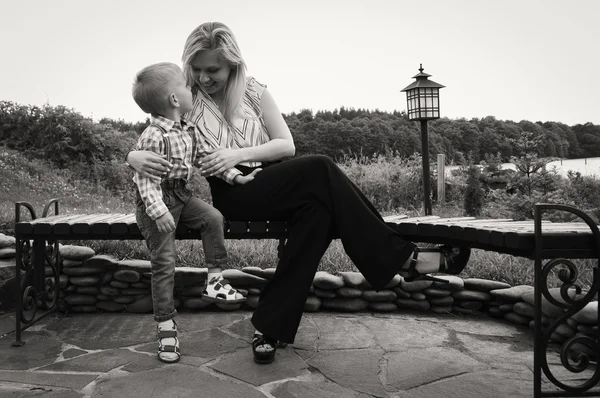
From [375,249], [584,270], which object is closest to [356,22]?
[584,270]

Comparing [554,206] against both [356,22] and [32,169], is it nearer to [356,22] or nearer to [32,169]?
[356,22]

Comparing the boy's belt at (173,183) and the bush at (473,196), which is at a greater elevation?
the boy's belt at (173,183)

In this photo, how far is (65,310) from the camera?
2.97 m

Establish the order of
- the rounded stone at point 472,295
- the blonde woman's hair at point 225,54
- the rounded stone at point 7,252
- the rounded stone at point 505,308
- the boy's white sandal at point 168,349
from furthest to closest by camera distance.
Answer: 1. the rounded stone at point 7,252
2. the rounded stone at point 472,295
3. the rounded stone at point 505,308
4. the blonde woman's hair at point 225,54
5. the boy's white sandal at point 168,349

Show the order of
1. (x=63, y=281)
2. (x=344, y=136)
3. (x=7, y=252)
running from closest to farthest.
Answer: (x=63, y=281)
(x=7, y=252)
(x=344, y=136)

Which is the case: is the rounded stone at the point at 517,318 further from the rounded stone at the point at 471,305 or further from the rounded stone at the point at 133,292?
the rounded stone at the point at 133,292

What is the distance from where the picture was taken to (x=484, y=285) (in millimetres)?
2893

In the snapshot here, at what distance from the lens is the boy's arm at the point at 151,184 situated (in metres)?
2.01

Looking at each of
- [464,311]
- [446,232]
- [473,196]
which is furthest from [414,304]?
[473,196]

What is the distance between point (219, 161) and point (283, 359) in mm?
864

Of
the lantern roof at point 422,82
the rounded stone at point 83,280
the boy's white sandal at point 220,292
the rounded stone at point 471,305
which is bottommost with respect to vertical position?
the rounded stone at point 471,305

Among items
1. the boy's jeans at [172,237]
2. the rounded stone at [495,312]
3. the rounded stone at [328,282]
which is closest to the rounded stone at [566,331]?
the rounded stone at [495,312]

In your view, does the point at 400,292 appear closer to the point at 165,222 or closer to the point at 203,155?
the point at 203,155

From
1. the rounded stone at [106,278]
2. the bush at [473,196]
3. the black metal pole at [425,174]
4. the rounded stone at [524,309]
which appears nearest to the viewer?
the rounded stone at [524,309]
